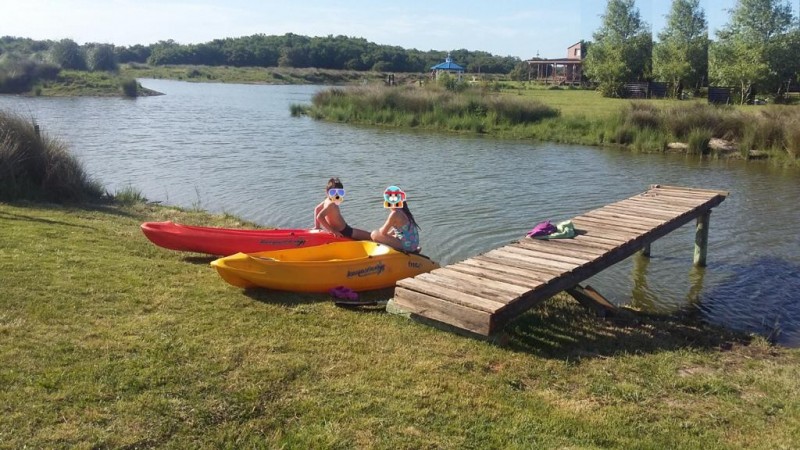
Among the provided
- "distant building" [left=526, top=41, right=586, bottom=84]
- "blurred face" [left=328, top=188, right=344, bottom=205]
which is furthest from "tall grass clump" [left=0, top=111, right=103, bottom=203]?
"distant building" [left=526, top=41, right=586, bottom=84]

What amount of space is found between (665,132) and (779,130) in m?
3.81

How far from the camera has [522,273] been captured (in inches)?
277

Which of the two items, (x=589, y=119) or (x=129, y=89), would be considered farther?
(x=129, y=89)

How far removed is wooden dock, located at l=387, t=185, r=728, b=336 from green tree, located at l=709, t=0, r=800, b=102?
98.2 ft

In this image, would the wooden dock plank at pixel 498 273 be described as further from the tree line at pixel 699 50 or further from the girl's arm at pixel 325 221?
the tree line at pixel 699 50

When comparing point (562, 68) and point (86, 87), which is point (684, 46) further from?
point (86, 87)

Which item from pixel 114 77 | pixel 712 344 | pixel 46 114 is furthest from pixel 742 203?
pixel 114 77

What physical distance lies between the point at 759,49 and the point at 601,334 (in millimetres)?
34871

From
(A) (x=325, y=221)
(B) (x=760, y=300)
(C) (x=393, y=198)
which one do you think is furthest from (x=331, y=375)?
(B) (x=760, y=300)

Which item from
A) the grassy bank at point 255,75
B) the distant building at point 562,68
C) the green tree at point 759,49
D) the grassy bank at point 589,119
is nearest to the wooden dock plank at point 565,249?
the grassy bank at point 589,119

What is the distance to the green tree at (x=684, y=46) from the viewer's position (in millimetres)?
40281

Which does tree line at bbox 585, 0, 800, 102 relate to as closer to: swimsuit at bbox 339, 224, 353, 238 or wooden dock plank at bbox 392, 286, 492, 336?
swimsuit at bbox 339, 224, 353, 238

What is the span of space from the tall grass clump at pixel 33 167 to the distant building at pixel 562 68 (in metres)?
52.6

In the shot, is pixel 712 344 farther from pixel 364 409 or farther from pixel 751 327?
pixel 364 409
